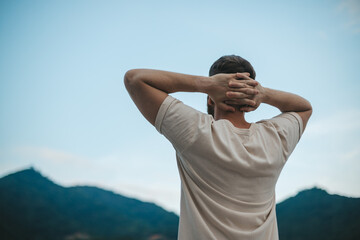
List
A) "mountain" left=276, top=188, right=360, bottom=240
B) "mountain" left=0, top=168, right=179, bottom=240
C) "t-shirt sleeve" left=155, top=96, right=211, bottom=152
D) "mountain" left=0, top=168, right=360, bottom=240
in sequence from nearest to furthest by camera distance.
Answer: "t-shirt sleeve" left=155, top=96, right=211, bottom=152 < "mountain" left=276, top=188, right=360, bottom=240 < "mountain" left=0, top=168, right=360, bottom=240 < "mountain" left=0, top=168, right=179, bottom=240

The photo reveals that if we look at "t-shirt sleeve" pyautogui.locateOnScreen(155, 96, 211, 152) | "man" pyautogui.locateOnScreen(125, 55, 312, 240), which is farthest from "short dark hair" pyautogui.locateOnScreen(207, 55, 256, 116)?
"t-shirt sleeve" pyautogui.locateOnScreen(155, 96, 211, 152)

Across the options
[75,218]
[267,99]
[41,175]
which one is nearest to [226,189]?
[267,99]

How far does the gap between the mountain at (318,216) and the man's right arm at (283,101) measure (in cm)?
591

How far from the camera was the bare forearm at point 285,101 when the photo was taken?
676 millimetres

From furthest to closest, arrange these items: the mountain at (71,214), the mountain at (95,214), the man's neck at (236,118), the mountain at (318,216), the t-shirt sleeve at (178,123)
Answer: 1. the mountain at (71,214)
2. the mountain at (95,214)
3. the mountain at (318,216)
4. the man's neck at (236,118)
5. the t-shirt sleeve at (178,123)

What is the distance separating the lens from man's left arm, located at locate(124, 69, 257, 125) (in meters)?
0.55

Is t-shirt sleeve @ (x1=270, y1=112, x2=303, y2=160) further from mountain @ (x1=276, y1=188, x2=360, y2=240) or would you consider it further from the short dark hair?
mountain @ (x1=276, y1=188, x2=360, y2=240)

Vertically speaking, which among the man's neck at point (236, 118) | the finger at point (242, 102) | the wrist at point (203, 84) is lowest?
the man's neck at point (236, 118)

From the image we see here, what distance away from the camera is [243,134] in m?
0.60

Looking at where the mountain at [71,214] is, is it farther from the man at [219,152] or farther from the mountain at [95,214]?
the man at [219,152]

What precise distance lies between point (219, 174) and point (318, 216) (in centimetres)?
649

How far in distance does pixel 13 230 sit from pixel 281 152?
8.08m

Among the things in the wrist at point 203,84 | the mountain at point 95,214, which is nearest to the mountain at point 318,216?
the mountain at point 95,214

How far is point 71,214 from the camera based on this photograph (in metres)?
7.52
